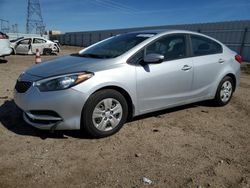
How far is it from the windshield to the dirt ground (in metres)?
1.22

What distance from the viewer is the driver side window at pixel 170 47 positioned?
4891 mm

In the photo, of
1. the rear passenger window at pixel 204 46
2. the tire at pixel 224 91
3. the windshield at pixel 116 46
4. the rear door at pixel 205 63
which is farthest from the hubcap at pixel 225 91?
the windshield at pixel 116 46

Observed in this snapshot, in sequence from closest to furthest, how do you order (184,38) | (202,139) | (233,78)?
(202,139) → (184,38) → (233,78)

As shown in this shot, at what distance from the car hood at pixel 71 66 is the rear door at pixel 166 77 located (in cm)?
57

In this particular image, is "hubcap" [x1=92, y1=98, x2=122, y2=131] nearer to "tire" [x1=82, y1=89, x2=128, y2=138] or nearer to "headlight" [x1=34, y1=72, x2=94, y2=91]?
"tire" [x1=82, y1=89, x2=128, y2=138]

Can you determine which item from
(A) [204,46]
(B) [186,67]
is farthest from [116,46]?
(A) [204,46]

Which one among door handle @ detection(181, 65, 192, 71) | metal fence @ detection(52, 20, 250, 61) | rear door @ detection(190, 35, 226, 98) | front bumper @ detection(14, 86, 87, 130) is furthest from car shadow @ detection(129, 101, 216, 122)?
metal fence @ detection(52, 20, 250, 61)

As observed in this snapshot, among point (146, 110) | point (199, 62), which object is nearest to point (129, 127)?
point (146, 110)

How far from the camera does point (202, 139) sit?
4.38 meters

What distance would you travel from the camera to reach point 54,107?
3920mm

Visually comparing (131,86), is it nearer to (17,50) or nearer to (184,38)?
(184,38)

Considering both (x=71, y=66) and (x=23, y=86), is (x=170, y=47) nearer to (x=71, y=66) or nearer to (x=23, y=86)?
(x=71, y=66)

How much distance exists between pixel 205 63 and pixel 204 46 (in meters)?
0.42

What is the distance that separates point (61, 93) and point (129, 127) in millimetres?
1377
